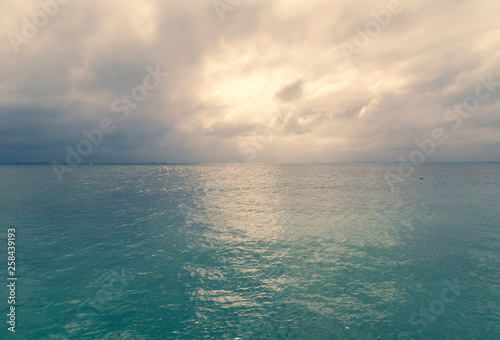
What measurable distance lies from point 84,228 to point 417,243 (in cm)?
5002

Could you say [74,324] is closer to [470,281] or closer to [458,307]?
[458,307]

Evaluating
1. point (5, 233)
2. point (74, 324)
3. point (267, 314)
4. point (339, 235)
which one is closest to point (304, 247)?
point (339, 235)
